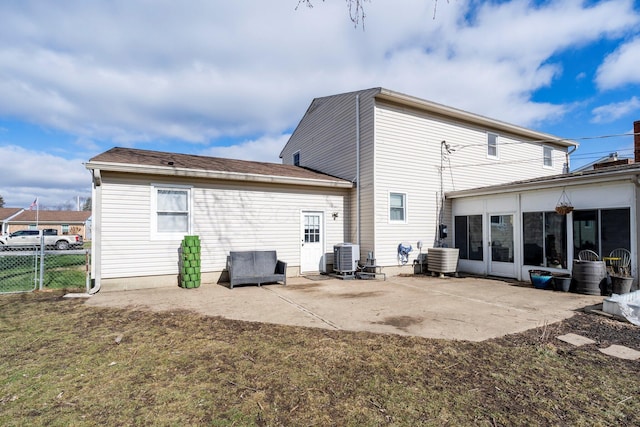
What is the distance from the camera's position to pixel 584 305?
20.9ft

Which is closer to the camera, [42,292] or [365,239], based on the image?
[42,292]

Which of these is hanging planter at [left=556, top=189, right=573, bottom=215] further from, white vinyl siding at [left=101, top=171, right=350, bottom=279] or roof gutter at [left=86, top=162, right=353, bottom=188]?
white vinyl siding at [left=101, top=171, right=350, bottom=279]

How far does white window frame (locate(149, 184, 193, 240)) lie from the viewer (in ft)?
26.9

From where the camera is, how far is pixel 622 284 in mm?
6898

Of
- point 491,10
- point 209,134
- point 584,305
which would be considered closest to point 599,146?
point 584,305

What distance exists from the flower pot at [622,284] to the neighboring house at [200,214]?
7.37 m

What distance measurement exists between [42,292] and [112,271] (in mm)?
1614

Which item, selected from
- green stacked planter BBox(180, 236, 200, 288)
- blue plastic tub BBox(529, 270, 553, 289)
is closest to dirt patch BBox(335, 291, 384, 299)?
green stacked planter BBox(180, 236, 200, 288)

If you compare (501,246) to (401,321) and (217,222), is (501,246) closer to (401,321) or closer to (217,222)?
(401,321)

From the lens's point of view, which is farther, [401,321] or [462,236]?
[462,236]

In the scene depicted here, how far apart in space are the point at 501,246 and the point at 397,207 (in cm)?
366

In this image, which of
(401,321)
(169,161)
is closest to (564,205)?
(401,321)

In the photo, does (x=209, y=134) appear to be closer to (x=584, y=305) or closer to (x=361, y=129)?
(x=361, y=129)

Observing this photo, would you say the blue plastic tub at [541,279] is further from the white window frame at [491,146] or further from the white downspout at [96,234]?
the white downspout at [96,234]
